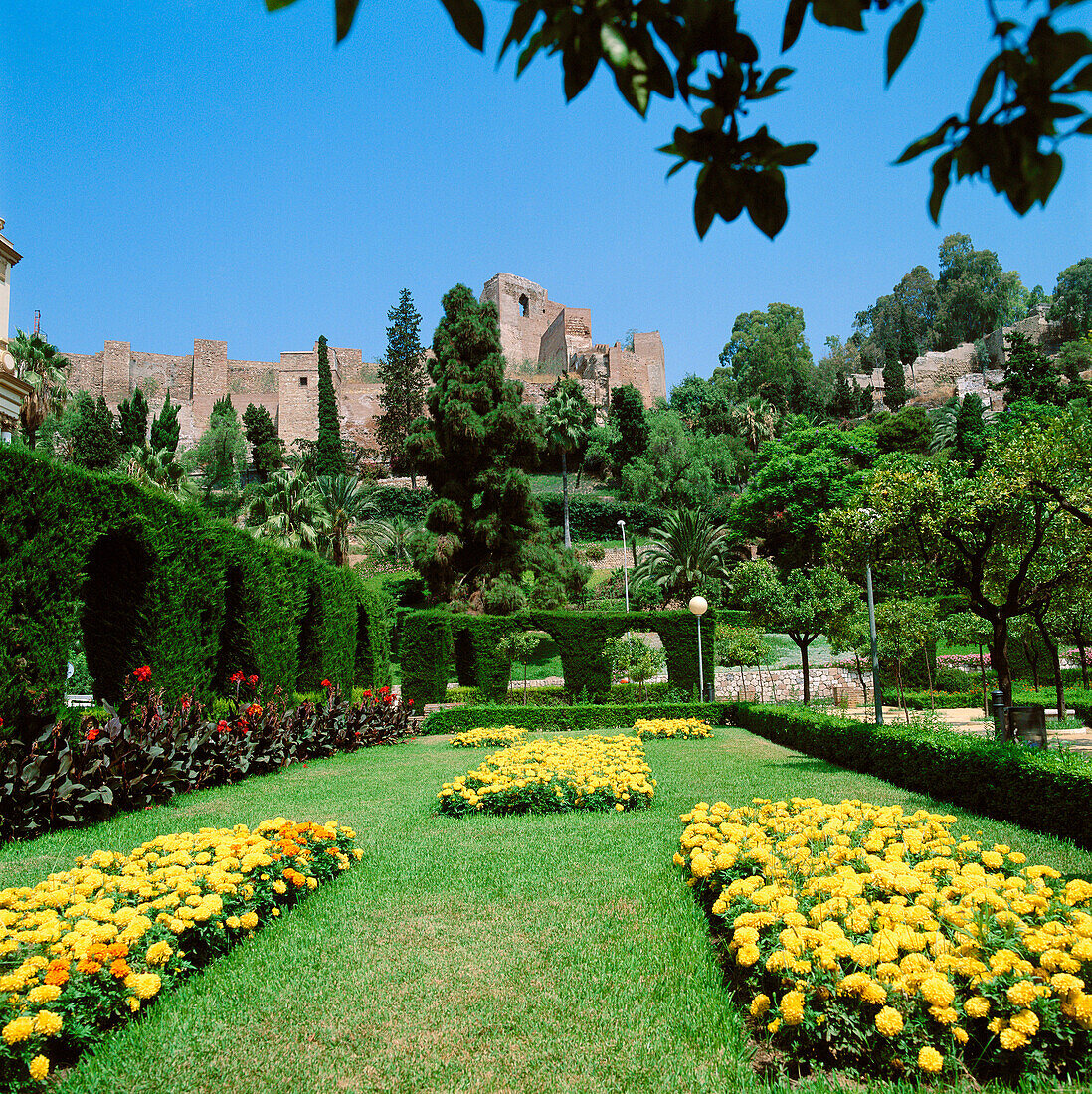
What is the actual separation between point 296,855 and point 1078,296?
267 feet

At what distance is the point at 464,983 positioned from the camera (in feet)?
11.2

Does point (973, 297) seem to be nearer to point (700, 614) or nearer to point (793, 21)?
point (700, 614)

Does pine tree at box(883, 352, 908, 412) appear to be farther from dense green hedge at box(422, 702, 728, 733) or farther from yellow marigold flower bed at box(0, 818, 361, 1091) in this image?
yellow marigold flower bed at box(0, 818, 361, 1091)

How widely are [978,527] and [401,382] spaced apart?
51734 millimetres

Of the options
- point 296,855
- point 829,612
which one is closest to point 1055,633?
point 829,612

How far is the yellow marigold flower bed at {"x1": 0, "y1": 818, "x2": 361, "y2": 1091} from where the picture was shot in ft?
8.99

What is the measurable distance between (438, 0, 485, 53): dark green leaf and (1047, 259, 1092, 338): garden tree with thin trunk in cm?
7869

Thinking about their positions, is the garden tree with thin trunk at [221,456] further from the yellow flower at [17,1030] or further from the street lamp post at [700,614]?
the yellow flower at [17,1030]

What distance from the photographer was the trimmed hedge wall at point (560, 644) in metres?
19.9

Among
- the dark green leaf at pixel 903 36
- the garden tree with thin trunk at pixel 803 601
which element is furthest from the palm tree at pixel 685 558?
the dark green leaf at pixel 903 36

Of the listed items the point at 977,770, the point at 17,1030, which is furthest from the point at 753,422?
the point at 17,1030

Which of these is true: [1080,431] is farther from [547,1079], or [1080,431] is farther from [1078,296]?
[1078,296]

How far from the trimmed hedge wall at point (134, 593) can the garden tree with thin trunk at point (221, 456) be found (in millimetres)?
42466

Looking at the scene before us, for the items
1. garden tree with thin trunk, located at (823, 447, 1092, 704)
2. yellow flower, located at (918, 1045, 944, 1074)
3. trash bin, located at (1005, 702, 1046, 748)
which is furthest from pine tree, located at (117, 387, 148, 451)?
yellow flower, located at (918, 1045, 944, 1074)
